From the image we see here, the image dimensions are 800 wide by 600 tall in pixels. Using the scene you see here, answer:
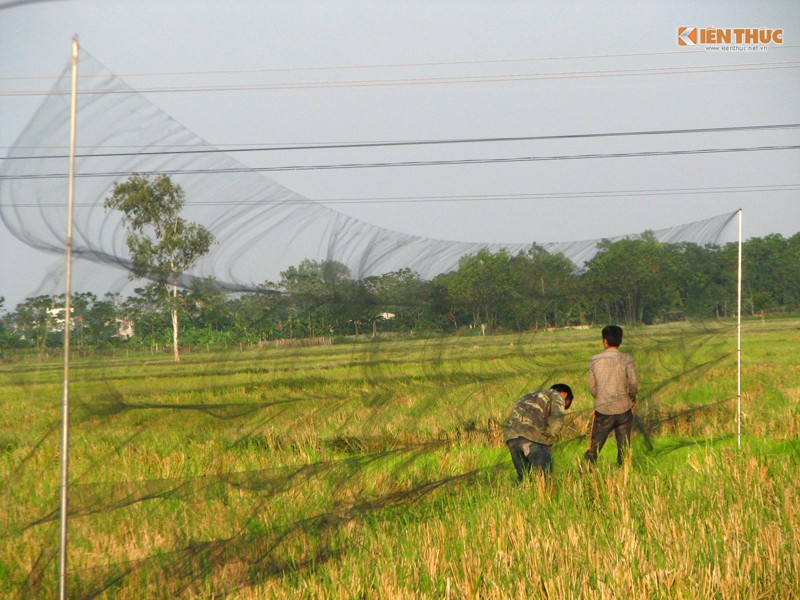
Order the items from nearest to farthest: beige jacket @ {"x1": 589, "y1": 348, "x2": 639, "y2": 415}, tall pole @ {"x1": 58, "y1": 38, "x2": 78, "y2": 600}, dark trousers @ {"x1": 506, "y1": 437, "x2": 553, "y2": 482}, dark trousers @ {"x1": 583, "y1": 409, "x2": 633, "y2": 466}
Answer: tall pole @ {"x1": 58, "y1": 38, "x2": 78, "y2": 600} < dark trousers @ {"x1": 506, "y1": 437, "x2": 553, "y2": 482} < beige jacket @ {"x1": 589, "y1": 348, "x2": 639, "y2": 415} < dark trousers @ {"x1": 583, "y1": 409, "x2": 633, "y2": 466}

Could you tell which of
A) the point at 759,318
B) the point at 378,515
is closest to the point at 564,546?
the point at 378,515

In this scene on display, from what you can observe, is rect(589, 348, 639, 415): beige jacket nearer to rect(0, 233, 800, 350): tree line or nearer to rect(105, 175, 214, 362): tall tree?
rect(0, 233, 800, 350): tree line

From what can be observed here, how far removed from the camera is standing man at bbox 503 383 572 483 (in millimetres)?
6500

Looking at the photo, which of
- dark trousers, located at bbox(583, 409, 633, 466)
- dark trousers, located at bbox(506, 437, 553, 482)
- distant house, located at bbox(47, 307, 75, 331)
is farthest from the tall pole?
dark trousers, located at bbox(583, 409, 633, 466)

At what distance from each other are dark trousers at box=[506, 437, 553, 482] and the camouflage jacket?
8cm

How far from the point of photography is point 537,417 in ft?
21.3

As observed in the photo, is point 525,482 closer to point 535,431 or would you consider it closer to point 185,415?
point 535,431

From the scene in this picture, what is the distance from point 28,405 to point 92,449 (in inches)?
16.4

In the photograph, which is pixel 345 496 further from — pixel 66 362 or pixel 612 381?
pixel 612 381

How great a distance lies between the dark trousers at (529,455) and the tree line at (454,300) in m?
0.93

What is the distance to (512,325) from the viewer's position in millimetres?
6504

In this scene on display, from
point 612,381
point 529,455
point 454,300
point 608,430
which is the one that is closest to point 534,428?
point 529,455

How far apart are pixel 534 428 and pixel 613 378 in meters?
1.02

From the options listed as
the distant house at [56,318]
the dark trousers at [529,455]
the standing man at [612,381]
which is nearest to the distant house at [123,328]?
the distant house at [56,318]
